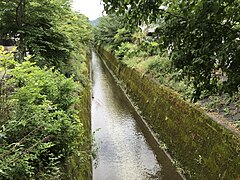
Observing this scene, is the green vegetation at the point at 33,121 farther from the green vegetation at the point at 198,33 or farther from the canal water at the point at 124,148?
the canal water at the point at 124,148

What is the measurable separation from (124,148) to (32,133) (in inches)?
255

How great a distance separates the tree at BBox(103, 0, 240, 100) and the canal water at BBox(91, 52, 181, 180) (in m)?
4.66

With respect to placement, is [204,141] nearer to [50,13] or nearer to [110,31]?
[50,13]

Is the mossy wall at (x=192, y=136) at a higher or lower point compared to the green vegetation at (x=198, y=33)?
lower

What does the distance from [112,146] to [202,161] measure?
389 centimetres

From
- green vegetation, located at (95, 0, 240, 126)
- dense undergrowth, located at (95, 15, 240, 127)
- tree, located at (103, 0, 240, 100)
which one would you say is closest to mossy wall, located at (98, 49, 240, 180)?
dense undergrowth, located at (95, 15, 240, 127)

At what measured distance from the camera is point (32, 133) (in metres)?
3.41

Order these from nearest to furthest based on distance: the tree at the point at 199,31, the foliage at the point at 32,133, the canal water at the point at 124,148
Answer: the tree at the point at 199,31
the foliage at the point at 32,133
the canal water at the point at 124,148

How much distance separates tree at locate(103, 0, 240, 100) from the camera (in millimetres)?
2465

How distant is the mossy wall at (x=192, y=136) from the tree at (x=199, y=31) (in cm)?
330

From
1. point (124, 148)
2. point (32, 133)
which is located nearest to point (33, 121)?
point (32, 133)

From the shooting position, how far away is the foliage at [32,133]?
9.41 ft

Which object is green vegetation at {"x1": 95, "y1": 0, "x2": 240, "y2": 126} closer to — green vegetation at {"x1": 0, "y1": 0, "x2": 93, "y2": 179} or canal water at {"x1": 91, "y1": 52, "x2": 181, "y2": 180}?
green vegetation at {"x1": 0, "y1": 0, "x2": 93, "y2": 179}

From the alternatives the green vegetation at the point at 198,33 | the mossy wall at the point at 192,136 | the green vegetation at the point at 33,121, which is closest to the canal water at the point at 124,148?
Result: the mossy wall at the point at 192,136
